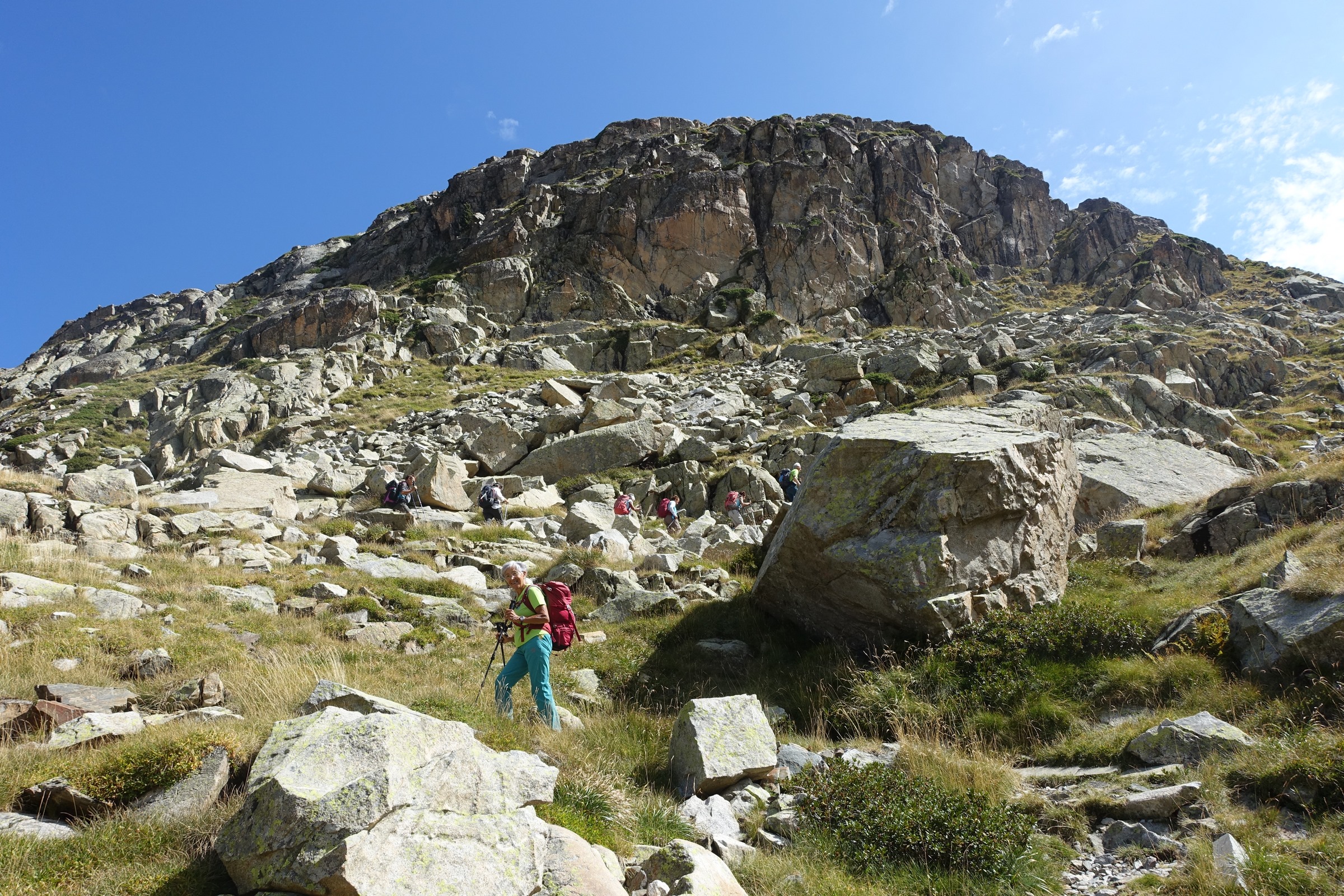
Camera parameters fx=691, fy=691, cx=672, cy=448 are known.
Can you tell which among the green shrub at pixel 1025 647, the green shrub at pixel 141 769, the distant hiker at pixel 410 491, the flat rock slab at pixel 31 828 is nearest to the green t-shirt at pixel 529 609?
the green shrub at pixel 141 769

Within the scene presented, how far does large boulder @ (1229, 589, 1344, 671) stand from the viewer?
5.71 metres

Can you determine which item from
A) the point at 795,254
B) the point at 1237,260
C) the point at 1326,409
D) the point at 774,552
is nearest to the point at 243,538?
the point at 774,552

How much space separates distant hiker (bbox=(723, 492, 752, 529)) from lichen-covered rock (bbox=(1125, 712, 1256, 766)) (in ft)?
42.3

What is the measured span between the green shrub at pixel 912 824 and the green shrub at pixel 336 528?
45.6 feet

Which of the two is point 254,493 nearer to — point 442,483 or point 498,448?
point 442,483

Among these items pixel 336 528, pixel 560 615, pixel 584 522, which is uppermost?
pixel 584 522

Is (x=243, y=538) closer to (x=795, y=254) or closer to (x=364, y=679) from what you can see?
(x=364, y=679)

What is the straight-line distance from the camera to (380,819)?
326 cm

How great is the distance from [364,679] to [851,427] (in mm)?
7018

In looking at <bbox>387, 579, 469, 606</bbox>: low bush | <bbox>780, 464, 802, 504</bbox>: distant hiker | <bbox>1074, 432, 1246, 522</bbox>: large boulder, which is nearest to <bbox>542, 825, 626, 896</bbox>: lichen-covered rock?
<bbox>387, 579, 469, 606</bbox>: low bush

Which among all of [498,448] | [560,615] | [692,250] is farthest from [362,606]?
[692,250]

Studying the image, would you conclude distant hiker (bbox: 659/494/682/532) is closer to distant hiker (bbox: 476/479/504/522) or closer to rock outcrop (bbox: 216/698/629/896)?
distant hiker (bbox: 476/479/504/522)

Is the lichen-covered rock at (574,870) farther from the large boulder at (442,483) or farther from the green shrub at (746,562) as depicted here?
the large boulder at (442,483)

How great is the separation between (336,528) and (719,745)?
1375cm
